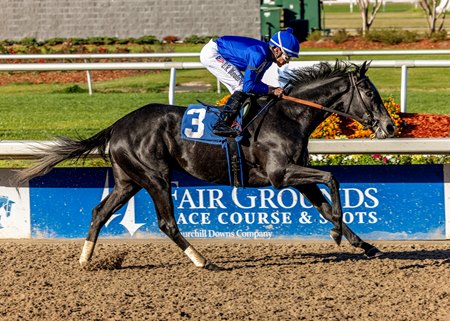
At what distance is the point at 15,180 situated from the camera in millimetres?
7129

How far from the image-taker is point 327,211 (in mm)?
6094

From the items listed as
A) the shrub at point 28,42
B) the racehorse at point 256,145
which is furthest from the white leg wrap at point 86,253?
the shrub at point 28,42

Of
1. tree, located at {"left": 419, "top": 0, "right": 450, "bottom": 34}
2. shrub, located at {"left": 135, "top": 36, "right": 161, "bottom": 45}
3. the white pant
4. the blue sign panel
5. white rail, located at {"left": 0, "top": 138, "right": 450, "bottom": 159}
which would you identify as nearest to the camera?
the white pant

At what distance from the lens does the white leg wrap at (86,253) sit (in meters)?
6.21

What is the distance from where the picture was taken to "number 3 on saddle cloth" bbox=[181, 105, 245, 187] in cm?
613

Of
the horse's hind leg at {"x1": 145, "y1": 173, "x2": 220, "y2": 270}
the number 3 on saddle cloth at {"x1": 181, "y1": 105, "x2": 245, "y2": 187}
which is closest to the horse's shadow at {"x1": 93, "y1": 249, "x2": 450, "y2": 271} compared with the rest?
the horse's hind leg at {"x1": 145, "y1": 173, "x2": 220, "y2": 270}

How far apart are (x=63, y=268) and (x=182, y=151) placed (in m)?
1.13

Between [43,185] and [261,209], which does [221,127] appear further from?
[43,185]

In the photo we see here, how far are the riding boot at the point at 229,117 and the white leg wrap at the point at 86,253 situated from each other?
1164 mm

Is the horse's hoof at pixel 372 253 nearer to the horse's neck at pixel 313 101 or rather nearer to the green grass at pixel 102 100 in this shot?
the horse's neck at pixel 313 101

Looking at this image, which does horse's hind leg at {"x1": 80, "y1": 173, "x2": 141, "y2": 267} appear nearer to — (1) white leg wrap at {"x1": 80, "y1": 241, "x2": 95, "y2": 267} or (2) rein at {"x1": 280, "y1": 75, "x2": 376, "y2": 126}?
(1) white leg wrap at {"x1": 80, "y1": 241, "x2": 95, "y2": 267}

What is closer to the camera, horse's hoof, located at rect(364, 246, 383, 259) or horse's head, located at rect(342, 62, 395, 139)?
horse's head, located at rect(342, 62, 395, 139)

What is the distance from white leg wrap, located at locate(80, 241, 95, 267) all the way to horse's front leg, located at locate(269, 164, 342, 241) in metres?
1.34

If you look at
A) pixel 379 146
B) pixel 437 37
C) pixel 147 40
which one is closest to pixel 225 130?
pixel 379 146
